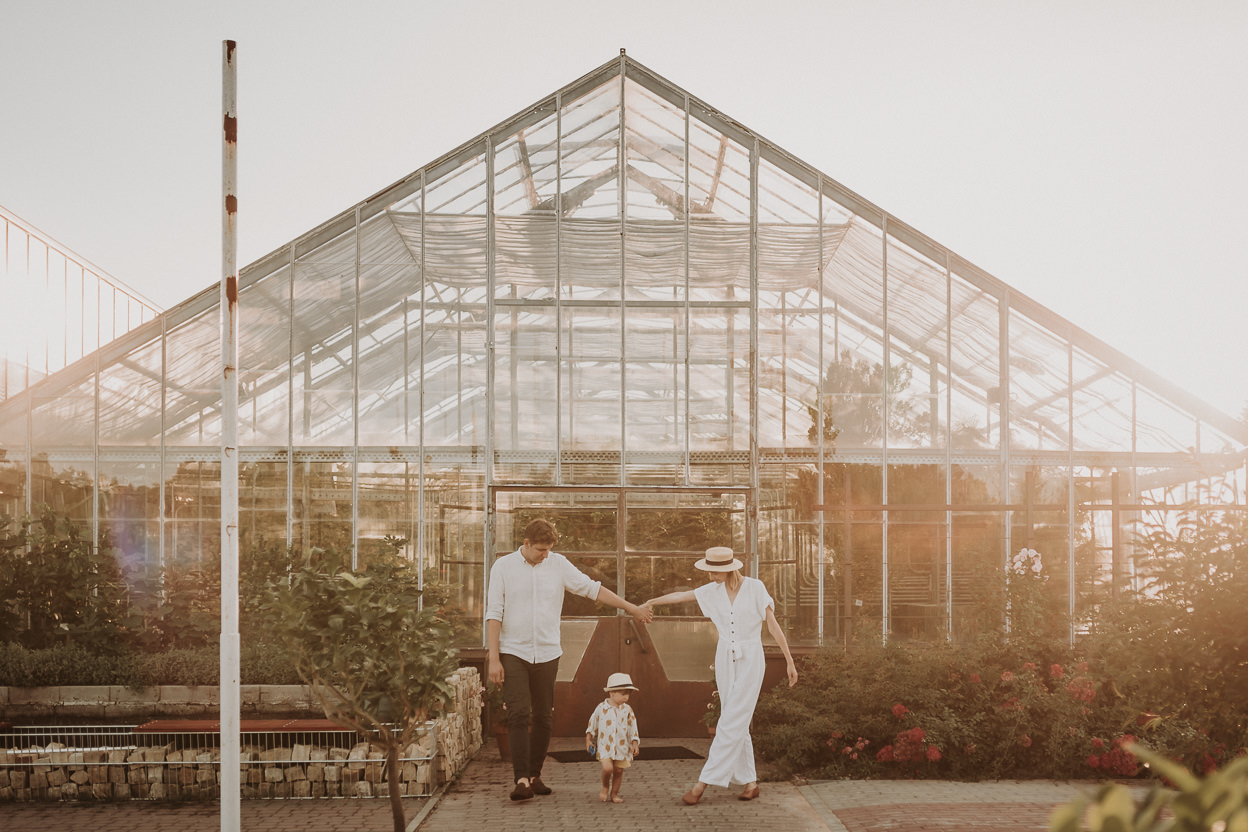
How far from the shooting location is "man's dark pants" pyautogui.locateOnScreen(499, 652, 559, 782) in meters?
7.13

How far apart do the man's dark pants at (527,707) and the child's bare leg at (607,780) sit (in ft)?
1.50

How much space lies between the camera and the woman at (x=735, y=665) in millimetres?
7336

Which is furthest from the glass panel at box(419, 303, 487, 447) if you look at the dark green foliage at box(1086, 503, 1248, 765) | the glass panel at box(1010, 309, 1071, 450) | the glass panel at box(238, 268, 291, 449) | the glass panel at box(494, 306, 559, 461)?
the dark green foliage at box(1086, 503, 1248, 765)

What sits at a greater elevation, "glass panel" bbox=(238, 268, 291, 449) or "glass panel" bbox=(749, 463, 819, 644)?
"glass panel" bbox=(238, 268, 291, 449)

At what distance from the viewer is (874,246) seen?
11438 mm

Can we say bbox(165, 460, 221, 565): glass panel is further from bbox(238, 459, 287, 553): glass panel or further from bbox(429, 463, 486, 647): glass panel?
bbox(429, 463, 486, 647): glass panel

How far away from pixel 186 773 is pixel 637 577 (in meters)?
4.84

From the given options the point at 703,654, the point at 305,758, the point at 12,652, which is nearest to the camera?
the point at 305,758

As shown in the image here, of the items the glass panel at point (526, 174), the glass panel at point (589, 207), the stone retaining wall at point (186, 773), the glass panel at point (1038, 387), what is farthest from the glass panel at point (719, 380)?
the stone retaining wall at point (186, 773)

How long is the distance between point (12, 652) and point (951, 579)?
9.23 metres

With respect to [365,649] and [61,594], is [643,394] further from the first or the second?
[61,594]

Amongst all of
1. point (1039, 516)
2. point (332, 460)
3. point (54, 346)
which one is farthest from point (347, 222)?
point (54, 346)

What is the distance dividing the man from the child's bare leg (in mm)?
449

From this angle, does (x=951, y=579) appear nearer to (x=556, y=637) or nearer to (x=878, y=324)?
(x=878, y=324)
